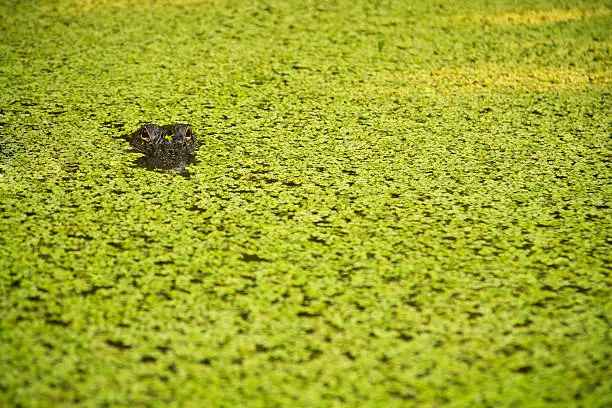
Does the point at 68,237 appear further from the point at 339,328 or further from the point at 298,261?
the point at 339,328

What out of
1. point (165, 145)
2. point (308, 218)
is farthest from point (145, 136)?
point (308, 218)

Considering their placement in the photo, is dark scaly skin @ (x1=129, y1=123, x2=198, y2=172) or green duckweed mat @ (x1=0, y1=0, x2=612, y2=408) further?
dark scaly skin @ (x1=129, y1=123, x2=198, y2=172)

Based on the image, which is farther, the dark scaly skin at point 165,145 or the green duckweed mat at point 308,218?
the dark scaly skin at point 165,145

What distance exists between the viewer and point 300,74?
250cm

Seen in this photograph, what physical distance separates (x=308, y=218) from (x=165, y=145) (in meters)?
0.56

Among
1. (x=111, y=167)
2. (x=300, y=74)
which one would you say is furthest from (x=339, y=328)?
(x=300, y=74)

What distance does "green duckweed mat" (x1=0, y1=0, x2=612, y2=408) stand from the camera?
115 centimetres

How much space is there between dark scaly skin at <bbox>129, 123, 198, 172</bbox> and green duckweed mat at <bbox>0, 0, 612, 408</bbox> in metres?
0.06

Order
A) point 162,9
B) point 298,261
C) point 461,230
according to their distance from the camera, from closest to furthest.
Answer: point 298,261
point 461,230
point 162,9

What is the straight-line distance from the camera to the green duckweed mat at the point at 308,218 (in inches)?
45.3

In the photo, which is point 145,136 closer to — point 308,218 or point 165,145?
point 165,145

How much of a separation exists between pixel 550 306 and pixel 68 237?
110 centimetres

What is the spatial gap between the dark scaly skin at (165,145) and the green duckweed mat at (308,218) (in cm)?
6

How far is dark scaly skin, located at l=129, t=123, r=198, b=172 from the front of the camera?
1.90 metres
